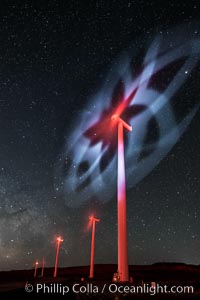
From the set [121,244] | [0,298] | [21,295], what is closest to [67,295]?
[21,295]

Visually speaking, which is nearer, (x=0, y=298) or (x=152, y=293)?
(x=0, y=298)

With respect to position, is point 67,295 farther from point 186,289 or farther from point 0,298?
point 186,289

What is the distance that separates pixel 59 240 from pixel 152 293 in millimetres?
74225

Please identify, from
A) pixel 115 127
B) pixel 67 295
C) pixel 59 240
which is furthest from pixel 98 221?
pixel 67 295

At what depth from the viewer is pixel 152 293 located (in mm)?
A: 14656

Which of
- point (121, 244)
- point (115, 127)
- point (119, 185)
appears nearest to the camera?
point (121, 244)

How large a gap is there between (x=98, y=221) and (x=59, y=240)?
30.0m

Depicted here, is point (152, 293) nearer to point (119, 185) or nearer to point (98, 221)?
point (119, 185)

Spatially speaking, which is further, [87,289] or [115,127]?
[115,127]

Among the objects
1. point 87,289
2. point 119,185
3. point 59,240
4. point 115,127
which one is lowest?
point 87,289

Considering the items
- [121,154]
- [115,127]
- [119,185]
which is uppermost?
[115,127]

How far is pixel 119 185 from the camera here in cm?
2339

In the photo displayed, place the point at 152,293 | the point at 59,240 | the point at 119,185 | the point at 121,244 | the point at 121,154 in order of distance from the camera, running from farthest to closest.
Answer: the point at 59,240 < the point at 121,154 < the point at 119,185 < the point at 121,244 < the point at 152,293

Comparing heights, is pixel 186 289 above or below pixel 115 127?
below
